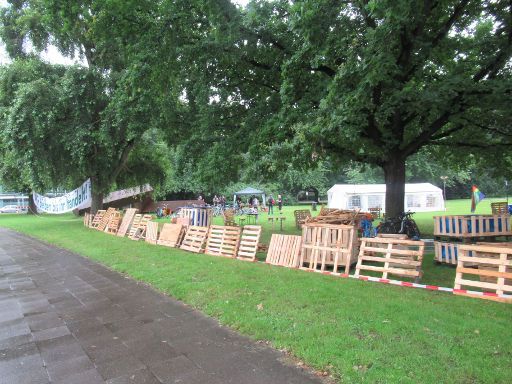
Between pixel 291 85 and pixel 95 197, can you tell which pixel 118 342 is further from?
pixel 95 197

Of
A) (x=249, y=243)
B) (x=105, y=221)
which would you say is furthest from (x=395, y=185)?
(x=105, y=221)

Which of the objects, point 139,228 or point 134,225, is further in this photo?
point 134,225

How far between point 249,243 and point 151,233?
514 cm

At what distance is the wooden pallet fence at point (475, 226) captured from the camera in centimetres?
1103

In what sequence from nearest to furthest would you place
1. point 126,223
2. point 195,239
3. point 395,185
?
point 195,239 < point 395,185 < point 126,223

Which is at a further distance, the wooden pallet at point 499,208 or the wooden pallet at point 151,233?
the wooden pallet at point 499,208

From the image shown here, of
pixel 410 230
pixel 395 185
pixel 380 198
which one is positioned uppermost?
pixel 380 198

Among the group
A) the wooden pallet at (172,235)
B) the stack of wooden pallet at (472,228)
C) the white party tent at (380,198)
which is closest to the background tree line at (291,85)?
the stack of wooden pallet at (472,228)

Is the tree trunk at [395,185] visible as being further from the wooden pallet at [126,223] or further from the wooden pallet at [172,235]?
the wooden pallet at [126,223]

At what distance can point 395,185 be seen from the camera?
12633mm

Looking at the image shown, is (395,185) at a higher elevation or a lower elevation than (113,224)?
higher

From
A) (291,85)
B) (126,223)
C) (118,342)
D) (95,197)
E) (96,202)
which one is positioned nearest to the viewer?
(118,342)

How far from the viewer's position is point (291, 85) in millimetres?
10867

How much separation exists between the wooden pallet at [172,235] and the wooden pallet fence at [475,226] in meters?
8.06
